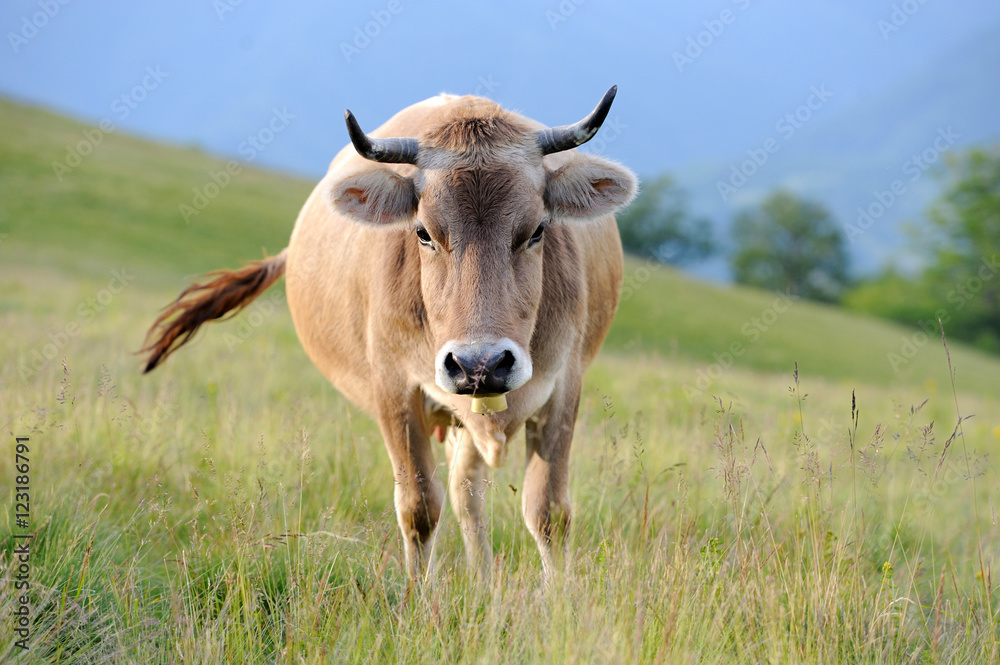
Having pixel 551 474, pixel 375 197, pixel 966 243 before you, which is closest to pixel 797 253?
pixel 966 243

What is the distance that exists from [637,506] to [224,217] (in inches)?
1239

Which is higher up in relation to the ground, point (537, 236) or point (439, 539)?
point (537, 236)

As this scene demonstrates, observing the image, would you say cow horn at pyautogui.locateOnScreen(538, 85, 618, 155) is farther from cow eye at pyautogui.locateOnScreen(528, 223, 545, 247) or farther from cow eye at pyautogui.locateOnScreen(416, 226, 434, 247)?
cow eye at pyautogui.locateOnScreen(416, 226, 434, 247)

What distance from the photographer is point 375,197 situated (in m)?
3.84

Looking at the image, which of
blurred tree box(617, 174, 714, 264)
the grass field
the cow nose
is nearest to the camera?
the grass field

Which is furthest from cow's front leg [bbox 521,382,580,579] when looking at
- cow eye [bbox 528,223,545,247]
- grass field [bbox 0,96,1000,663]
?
cow eye [bbox 528,223,545,247]

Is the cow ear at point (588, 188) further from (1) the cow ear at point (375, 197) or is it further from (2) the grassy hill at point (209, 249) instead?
(2) the grassy hill at point (209, 249)

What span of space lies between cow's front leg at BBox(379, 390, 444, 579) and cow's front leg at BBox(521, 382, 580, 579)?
519mm

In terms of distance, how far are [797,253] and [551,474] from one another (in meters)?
74.2

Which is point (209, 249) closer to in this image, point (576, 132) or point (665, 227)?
point (576, 132)

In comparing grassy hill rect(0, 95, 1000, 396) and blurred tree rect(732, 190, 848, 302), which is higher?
blurred tree rect(732, 190, 848, 302)

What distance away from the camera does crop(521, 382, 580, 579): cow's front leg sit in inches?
163

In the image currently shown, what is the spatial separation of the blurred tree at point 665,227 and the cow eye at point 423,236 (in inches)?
2739

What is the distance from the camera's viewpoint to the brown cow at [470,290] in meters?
3.48
